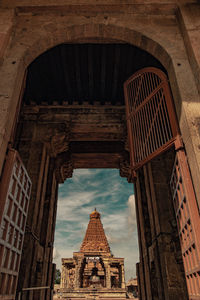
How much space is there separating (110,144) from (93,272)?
87.9ft

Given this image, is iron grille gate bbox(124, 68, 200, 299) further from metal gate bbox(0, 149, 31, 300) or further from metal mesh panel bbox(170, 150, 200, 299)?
metal gate bbox(0, 149, 31, 300)

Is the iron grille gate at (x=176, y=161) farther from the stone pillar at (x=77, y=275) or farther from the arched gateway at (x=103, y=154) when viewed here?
the stone pillar at (x=77, y=275)

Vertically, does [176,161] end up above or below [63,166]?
below

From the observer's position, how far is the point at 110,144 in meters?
11.1

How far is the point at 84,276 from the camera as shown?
3141 cm

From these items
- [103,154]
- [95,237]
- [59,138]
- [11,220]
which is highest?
[95,237]

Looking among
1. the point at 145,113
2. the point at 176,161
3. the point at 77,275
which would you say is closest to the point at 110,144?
the point at 145,113

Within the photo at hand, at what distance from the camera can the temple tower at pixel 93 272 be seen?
24.1 meters

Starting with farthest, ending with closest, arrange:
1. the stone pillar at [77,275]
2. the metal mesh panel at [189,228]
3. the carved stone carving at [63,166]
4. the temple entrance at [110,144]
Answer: the stone pillar at [77,275], the carved stone carving at [63,166], the temple entrance at [110,144], the metal mesh panel at [189,228]

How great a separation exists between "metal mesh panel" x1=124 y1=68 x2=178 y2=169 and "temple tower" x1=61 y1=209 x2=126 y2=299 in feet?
75.3

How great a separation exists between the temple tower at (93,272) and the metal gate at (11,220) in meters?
22.6

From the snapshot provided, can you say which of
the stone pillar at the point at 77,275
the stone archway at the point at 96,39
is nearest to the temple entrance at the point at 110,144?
the stone archway at the point at 96,39

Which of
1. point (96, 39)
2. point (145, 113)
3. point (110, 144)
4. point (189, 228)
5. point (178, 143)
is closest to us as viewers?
point (189, 228)

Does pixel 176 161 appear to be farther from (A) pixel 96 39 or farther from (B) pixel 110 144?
(B) pixel 110 144
